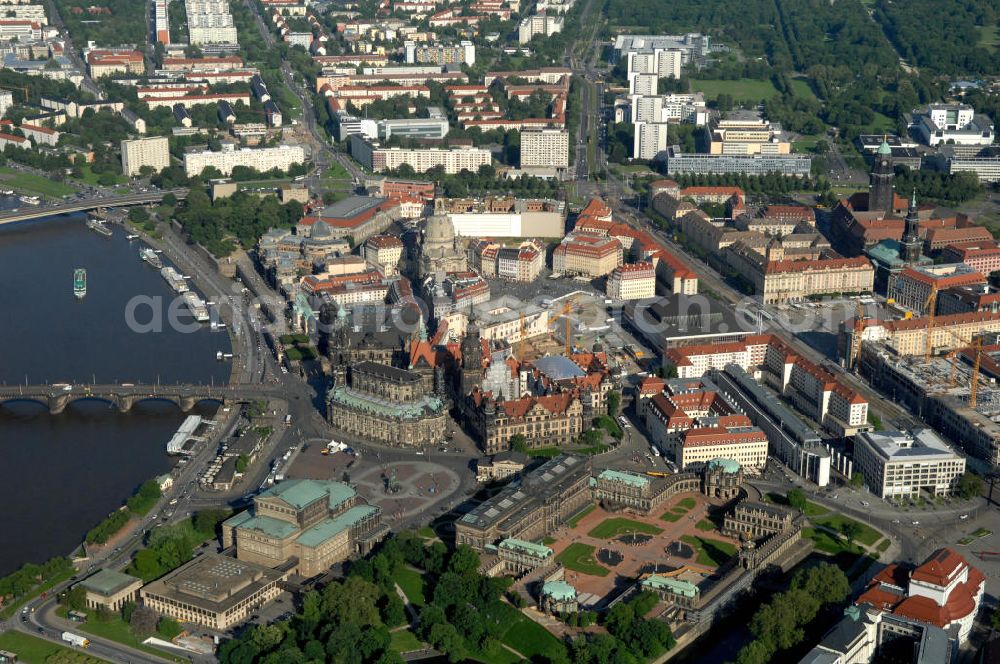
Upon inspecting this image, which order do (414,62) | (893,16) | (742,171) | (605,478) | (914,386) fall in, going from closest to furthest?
(605,478) → (914,386) → (742,171) → (414,62) → (893,16)

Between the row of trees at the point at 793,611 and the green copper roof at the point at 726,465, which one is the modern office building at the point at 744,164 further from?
the row of trees at the point at 793,611

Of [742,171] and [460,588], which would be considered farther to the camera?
[742,171]

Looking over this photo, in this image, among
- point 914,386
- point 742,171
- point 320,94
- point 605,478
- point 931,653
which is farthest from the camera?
point 320,94

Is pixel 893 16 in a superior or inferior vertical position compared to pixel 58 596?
superior

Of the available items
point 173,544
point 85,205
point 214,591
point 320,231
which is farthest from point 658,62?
point 214,591

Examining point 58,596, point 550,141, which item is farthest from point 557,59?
point 58,596

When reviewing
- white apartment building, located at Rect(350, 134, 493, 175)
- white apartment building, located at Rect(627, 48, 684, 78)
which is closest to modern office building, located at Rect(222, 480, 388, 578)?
white apartment building, located at Rect(350, 134, 493, 175)

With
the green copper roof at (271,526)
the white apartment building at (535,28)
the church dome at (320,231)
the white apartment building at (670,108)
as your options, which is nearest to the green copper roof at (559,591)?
the green copper roof at (271,526)

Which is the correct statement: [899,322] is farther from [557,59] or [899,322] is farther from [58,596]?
[557,59]

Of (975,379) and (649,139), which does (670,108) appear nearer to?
(649,139)
